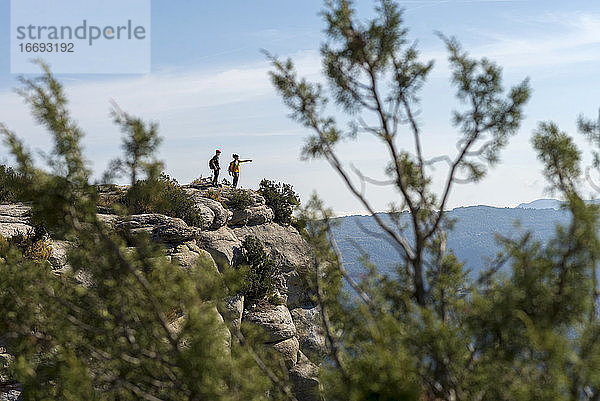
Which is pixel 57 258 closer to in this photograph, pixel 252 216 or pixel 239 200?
pixel 239 200

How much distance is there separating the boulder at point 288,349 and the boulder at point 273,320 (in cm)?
19

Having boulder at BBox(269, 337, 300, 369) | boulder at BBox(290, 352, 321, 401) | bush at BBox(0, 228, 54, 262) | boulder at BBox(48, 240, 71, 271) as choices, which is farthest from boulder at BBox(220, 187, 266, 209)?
bush at BBox(0, 228, 54, 262)

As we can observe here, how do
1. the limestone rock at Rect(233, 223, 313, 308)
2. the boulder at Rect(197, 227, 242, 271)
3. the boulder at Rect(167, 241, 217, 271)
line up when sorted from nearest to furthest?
the boulder at Rect(167, 241, 217, 271), the boulder at Rect(197, 227, 242, 271), the limestone rock at Rect(233, 223, 313, 308)

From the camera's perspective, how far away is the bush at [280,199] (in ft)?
90.9

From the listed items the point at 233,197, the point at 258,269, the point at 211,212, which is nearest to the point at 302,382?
the point at 258,269

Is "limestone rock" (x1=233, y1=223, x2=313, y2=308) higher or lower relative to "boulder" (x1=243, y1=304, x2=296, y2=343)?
higher

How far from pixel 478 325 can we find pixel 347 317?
7.38 feet

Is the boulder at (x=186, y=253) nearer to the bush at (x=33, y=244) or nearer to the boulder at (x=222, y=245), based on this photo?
the boulder at (x=222, y=245)

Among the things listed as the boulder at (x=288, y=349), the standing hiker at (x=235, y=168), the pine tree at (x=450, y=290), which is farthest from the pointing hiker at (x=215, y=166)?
the pine tree at (x=450, y=290)

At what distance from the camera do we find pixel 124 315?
20.0 feet

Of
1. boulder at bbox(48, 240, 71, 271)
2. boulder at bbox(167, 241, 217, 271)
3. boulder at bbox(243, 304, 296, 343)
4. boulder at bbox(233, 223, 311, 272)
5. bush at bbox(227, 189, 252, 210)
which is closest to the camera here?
boulder at bbox(48, 240, 71, 271)

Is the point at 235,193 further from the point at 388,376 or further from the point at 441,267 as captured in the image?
the point at 388,376

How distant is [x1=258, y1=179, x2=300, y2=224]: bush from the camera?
90.9 feet

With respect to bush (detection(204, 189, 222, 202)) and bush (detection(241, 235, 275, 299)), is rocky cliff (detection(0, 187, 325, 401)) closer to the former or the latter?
bush (detection(204, 189, 222, 202))
